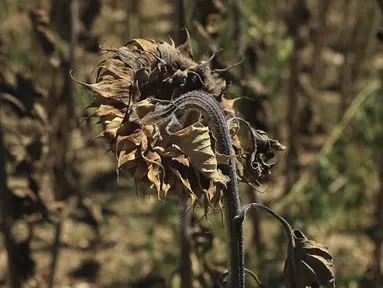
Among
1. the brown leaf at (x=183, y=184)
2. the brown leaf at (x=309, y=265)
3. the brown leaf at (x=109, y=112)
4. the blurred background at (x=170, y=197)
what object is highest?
the brown leaf at (x=109, y=112)

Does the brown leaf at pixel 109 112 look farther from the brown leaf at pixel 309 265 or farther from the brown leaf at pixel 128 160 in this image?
the brown leaf at pixel 309 265

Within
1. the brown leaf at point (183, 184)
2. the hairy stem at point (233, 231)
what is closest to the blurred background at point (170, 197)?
the hairy stem at point (233, 231)

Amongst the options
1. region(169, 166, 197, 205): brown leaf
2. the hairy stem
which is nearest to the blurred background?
the hairy stem

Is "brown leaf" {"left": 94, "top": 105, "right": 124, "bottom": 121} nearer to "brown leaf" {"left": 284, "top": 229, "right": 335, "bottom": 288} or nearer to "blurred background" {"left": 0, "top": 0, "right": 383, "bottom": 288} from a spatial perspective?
"brown leaf" {"left": 284, "top": 229, "right": 335, "bottom": 288}

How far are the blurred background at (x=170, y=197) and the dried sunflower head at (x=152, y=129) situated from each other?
2.24 ft

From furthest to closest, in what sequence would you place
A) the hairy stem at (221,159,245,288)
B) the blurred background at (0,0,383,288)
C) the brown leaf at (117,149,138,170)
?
the blurred background at (0,0,383,288) < the hairy stem at (221,159,245,288) < the brown leaf at (117,149,138,170)

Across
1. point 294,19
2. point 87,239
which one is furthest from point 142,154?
point 87,239

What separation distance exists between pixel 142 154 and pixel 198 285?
105 cm

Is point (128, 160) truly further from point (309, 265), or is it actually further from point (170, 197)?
point (170, 197)

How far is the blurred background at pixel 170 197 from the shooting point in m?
2.17

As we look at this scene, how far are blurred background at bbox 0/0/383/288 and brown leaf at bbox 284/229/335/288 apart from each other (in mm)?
628

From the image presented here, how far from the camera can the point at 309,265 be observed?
4.04 ft

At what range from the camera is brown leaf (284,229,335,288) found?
1221 millimetres

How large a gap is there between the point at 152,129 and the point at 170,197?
6.42 ft
